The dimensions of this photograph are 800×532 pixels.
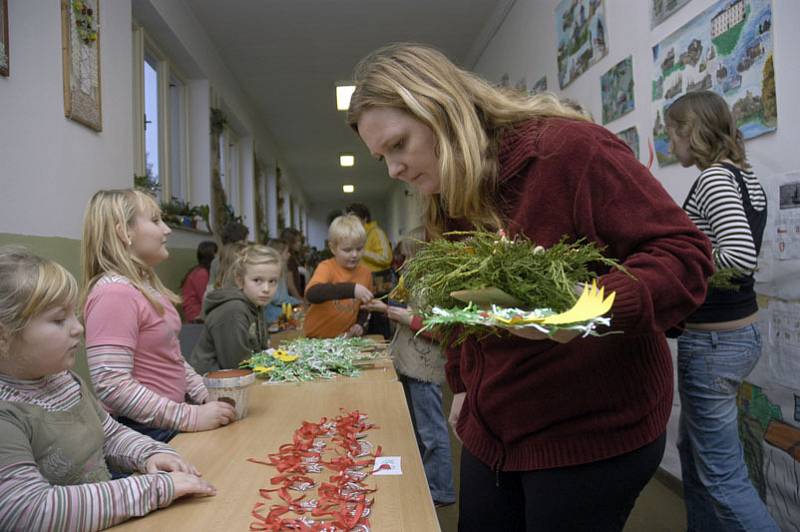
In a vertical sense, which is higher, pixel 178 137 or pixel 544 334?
pixel 178 137

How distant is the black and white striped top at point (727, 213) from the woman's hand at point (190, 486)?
1705 millimetres

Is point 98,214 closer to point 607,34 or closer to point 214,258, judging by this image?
point 607,34

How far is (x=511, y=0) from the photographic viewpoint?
18.3 feet

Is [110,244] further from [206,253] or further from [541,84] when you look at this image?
[541,84]

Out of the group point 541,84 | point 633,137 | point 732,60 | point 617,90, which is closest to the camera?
point 732,60

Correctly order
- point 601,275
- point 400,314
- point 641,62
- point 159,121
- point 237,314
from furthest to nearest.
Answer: point 159,121 < point 641,62 < point 400,314 < point 237,314 < point 601,275

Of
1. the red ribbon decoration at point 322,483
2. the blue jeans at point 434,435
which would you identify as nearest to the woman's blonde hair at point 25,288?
the red ribbon decoration at point 322,483

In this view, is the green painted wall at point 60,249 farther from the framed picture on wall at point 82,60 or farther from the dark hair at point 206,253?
Answer: the dark hair at point 206,253

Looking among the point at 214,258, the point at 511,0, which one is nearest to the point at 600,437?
the point at 214,258

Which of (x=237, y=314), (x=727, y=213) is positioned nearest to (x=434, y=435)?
(x=237, y=314)

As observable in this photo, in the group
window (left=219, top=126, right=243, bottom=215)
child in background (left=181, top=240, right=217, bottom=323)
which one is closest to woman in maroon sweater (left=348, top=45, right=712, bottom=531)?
child in background (left=181, top=240, right=217, bottom=323)

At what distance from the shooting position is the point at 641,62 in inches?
129

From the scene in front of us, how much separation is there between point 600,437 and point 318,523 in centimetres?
52

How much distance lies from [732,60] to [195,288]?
4.07 meters
